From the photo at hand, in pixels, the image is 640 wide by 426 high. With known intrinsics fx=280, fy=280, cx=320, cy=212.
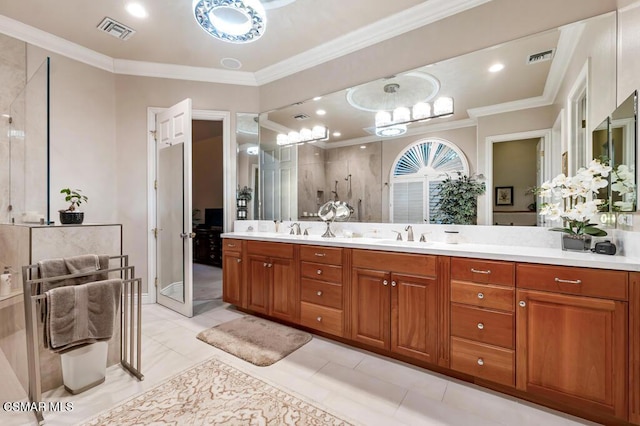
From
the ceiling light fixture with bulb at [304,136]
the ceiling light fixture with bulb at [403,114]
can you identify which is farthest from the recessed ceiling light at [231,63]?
the ceiling light fixture with bulb at [403,114]

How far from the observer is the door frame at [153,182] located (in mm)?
3508

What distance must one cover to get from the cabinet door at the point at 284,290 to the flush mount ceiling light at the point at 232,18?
6.42ft

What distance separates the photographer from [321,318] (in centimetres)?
250

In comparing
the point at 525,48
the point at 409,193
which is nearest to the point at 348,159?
the point at 409,193

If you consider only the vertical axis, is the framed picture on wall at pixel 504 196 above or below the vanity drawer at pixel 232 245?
above

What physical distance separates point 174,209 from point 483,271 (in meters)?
3.23

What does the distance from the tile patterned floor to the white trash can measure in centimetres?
5

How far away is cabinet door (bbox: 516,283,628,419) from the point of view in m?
1.43

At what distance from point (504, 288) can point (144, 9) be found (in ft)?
12.0

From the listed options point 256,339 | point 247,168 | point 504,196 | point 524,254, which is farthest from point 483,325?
point 247,168

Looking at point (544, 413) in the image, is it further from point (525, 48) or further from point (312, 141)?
point (312, 141)

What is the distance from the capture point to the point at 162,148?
351cm

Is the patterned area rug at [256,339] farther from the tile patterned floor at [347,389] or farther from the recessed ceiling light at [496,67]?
Answer: the recessed ceiling light at [496,67]

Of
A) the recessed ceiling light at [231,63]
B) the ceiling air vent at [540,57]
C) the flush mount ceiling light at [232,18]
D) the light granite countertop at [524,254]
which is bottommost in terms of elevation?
the light granite countertop at [524,254]
